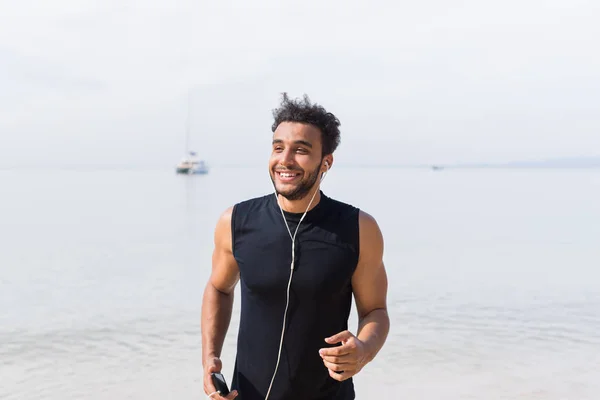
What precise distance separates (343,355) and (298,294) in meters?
0.35

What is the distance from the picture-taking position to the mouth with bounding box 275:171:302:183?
288 cm

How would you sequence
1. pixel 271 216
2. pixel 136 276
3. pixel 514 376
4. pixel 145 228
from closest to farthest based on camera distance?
pixel 271 216, pixel 514 376, pixel 136 276, pixel 145 228

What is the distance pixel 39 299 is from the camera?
12.5 m

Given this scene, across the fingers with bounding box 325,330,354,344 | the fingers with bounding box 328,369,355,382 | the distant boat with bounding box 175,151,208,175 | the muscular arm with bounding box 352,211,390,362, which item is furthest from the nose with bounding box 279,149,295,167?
the distant boat with bounding box 175,151,208,175

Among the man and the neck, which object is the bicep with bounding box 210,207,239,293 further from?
the neck

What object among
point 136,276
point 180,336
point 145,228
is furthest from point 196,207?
point 180,336

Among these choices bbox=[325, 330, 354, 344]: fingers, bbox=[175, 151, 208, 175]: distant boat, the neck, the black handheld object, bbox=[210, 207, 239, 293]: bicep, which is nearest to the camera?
bbox=[325, 330, 354, 344]: fingers

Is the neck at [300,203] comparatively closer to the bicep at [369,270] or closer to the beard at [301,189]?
the beard at [301,189]

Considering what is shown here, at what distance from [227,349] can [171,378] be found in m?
1.14

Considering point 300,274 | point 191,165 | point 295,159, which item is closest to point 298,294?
point 300,274

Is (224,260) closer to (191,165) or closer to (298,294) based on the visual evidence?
(298,294)

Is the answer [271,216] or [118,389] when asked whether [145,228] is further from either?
[271,216]

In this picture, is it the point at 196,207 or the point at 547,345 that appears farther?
the point at 196,207

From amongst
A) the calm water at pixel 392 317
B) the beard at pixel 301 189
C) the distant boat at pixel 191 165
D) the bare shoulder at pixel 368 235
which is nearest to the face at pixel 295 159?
the beard at pixel 301 189
